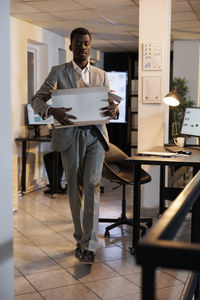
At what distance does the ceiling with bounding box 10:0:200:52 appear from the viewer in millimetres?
5125

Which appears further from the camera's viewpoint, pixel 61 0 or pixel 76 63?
pixel 61 0

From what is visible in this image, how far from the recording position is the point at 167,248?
771mm

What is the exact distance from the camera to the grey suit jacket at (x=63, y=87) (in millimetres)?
3129

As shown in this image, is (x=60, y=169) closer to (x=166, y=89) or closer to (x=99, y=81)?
(x=166, y=89)

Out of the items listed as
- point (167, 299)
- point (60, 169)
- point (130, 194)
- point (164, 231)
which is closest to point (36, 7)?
point (60, 169)

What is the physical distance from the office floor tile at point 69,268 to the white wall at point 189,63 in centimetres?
425

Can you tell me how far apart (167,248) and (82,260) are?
2.43 m

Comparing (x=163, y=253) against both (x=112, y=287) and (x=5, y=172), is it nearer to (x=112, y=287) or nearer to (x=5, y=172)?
(x=5, y=172)

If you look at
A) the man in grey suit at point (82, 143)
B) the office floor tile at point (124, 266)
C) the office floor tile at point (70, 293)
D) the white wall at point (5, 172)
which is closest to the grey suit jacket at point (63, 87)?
the man in grey suit at point (82, 143)

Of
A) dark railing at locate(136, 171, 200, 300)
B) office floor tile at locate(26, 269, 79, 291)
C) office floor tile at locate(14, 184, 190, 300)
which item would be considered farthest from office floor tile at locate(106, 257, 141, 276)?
dark railing at locate(136, 171, 200, 300)

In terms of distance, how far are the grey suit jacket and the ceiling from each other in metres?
2.12

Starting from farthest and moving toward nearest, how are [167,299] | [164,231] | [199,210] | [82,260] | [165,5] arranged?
[165,5] → [82,260] → [167,299] → [199,210] → [164,231]

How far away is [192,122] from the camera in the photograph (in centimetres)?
435

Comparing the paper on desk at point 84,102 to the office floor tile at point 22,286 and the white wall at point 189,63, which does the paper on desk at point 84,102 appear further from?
the white wall at point 189,63
